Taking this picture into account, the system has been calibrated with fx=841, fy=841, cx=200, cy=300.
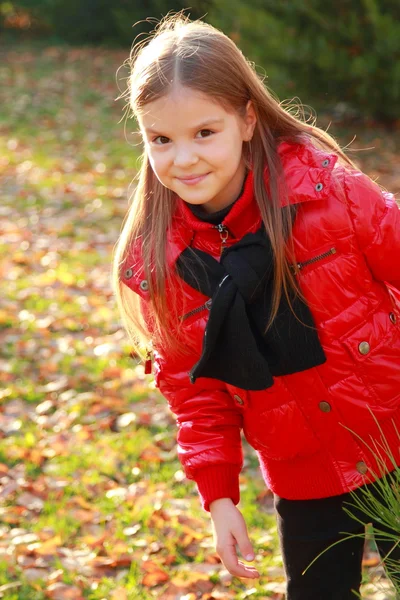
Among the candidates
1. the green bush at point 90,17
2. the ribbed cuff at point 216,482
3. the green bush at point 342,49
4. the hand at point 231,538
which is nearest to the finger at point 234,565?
the hand at point 231,538

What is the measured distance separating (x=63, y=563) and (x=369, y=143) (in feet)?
20.2

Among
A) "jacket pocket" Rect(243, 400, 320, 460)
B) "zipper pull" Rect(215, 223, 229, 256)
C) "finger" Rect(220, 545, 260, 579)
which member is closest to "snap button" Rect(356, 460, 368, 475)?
"jacket pocket" Rect(243, 400, 320, 460)

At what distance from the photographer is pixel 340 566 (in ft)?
7.06

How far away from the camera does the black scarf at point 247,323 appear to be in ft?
6.19

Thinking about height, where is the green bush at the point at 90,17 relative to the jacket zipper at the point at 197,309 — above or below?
above

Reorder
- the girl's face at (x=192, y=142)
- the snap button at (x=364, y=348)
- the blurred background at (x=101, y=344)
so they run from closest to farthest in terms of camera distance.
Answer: the girl's face at (x=192, y=142) < the snap button at (x=364, y=348) < the blurred background at (x=101, y=344)

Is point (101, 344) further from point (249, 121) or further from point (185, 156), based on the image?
point (185, 156)

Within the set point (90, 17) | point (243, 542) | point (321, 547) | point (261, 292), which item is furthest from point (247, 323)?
point (90, 17)

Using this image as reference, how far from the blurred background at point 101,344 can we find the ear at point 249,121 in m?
0.61

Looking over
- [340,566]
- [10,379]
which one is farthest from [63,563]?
[10,379]

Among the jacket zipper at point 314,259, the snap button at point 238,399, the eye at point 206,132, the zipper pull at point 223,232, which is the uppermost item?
the eye at point 206,132

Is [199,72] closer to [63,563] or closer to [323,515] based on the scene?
[323,515]

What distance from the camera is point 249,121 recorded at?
201 cm

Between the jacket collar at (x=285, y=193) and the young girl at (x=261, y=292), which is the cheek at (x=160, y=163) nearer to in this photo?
the young girl at (x=261, y=292)
